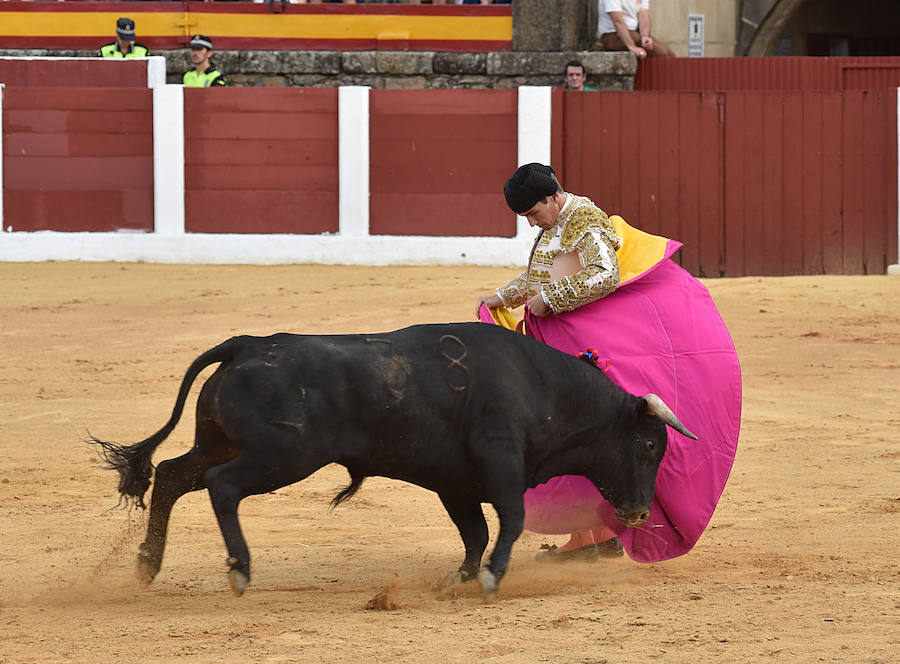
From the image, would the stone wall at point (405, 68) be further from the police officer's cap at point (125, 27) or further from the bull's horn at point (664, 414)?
the bull's horn at point (664, 414)

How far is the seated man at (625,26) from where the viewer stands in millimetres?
11234

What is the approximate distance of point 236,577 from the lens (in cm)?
304

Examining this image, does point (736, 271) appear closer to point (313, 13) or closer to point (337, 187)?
point (337, 187)

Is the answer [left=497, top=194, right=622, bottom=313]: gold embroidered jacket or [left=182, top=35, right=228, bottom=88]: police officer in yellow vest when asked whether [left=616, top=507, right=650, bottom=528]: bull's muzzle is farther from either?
[left=182, top=35, right=228, bottom=88]: police officer in yellow vest

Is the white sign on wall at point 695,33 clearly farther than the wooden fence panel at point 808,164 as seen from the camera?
Yes

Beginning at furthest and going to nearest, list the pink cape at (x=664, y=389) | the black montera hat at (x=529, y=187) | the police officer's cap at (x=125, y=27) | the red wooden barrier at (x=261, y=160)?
1. the police officer's cap at (x=125, y=27)
2. the red wooden barrier at (x=261, y=160)
3. the pink cape at (x=664, y=389)
4. the black montera hat at (x=529, y=187)

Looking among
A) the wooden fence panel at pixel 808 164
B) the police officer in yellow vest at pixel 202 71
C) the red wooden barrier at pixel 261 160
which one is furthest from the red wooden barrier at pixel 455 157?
the wooden fence panel at pixel 808 164

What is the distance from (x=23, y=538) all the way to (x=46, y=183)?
22.9 feet

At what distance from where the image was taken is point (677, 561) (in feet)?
12.2

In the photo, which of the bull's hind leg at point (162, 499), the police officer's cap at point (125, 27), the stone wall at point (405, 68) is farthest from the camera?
the stone wall at point (405, 68)

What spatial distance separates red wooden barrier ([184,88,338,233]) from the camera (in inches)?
412

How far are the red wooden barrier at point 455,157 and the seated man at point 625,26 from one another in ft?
4.47

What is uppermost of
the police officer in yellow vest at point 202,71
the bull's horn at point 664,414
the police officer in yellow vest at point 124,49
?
the police officer in yellow vest at point 124,49

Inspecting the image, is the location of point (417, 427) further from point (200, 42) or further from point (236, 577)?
point (200, 42)
